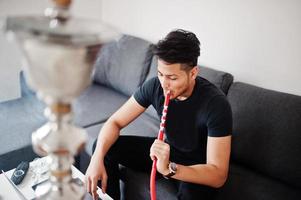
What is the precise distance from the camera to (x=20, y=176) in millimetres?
1266

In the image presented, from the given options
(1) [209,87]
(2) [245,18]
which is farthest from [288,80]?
(1) [209,87]

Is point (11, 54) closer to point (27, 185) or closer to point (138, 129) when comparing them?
point (138, 129)

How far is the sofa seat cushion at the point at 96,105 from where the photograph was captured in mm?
2008

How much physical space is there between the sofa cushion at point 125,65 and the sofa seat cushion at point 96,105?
0.06 meters

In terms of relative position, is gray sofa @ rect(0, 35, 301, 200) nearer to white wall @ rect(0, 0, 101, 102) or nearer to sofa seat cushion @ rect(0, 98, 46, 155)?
sofa seat cushion @ rect(0, 98, 46, 155)

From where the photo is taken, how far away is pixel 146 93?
148 centimetres

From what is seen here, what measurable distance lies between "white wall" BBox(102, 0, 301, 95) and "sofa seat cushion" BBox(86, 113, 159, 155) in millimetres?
558

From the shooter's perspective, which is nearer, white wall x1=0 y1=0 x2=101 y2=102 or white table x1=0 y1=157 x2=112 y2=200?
white table x1=0 y1=157 x2=112 y2=200

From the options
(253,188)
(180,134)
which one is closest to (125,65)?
(180,134)

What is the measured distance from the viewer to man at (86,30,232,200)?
48.1 inches

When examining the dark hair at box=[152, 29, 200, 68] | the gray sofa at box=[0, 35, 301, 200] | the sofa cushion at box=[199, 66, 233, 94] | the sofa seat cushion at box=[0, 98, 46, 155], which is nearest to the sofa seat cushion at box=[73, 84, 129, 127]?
Answer: the gray sofa at box=[0, 35, 301, 200]

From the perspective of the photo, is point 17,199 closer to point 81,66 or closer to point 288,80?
point 81,66

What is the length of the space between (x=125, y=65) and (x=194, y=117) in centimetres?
109

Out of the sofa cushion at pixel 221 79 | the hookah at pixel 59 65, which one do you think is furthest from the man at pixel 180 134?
the hookah at pixel 59 65
